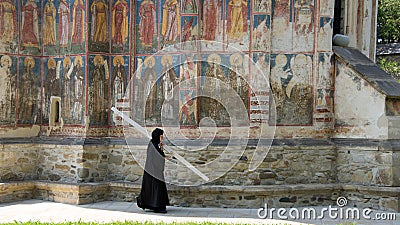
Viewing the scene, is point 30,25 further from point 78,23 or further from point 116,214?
point 116,214

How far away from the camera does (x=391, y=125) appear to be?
1116 cm

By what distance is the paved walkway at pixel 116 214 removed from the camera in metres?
9.91

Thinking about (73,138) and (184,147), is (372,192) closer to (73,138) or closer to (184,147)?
(184,147)

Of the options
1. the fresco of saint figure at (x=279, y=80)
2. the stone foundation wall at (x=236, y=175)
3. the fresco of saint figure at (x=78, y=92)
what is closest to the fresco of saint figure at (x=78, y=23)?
the fresco of saint figure at (x=78, y=92)

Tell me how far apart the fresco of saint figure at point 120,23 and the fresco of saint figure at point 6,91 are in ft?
7.88

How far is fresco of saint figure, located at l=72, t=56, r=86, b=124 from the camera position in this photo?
12.0 meters

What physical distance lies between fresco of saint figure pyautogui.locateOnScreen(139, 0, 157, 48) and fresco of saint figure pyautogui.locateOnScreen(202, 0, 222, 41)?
1174mm

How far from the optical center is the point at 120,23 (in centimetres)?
1230

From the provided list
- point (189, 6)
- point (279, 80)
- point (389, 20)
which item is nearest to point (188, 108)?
point (279, 80)

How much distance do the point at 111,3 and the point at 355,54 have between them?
5.60 m

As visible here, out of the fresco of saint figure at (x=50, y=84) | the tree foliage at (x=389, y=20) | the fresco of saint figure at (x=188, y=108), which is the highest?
the tree foliage at (x=389, y=20)

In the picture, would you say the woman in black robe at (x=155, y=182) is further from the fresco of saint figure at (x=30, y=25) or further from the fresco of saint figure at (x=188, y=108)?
the fresco of saint figure at (x=30, y=25)

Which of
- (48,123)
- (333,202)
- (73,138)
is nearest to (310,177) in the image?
Answer: (333,202)

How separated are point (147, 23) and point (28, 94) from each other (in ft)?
10.4
